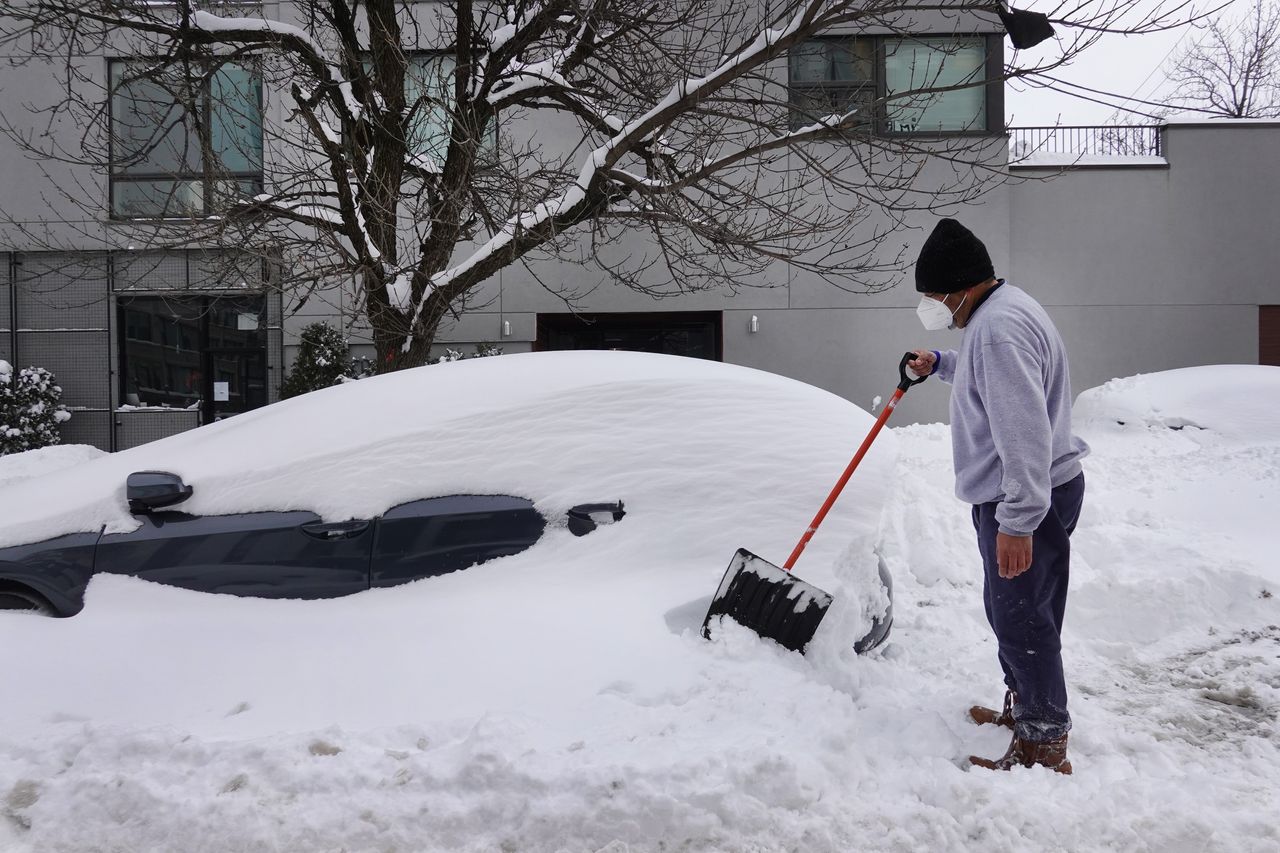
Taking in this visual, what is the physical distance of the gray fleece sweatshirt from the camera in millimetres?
2176

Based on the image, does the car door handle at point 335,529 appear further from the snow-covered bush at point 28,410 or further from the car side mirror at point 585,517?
the snow-covered bush at point 28,410

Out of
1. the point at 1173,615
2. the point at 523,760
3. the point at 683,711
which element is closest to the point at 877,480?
the point at 683,711

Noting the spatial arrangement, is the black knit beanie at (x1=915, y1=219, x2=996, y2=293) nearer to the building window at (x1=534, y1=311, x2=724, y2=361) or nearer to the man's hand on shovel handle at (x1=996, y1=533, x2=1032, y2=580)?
the man's hand on shovel handle at (x1=996, y1=533, x2=1032, y2=580)

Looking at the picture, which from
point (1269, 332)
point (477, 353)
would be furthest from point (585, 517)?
point (1269, 332)

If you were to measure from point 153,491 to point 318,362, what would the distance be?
788 centimetres

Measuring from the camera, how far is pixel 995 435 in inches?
88.2

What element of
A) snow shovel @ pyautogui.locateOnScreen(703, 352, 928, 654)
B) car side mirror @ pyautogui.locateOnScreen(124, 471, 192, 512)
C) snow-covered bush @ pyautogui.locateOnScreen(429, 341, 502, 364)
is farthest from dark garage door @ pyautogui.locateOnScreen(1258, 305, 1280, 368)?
car side mirror @ pyautogui.locateOnScreen(124, 471, 192, 512)

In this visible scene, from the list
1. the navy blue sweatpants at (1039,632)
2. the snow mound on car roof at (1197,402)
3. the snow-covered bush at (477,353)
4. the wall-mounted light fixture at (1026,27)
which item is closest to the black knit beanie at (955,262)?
the navy blue sweatpants at (1039,632)

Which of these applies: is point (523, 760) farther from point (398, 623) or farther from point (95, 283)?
point (95, 283)

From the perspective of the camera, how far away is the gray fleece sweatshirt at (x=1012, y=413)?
2176 millimetres

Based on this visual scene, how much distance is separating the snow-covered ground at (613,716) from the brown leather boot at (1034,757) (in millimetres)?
71

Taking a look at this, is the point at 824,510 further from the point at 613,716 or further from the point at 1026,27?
the point at 1026,27

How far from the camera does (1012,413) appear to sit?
2209 millimetres

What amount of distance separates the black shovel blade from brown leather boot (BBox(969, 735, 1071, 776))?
0.64 meters
